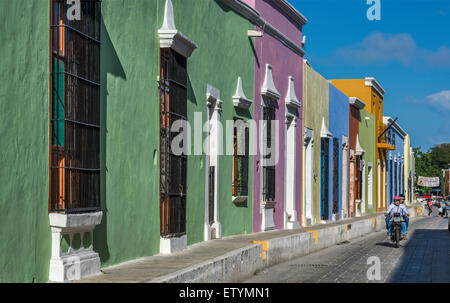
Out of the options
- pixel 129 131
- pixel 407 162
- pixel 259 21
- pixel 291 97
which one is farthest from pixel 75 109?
pixel 407 162

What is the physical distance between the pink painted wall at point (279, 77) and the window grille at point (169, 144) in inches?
252

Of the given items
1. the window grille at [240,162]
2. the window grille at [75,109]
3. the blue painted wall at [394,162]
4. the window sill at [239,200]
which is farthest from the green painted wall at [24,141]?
the blue painted wall at [394,162]

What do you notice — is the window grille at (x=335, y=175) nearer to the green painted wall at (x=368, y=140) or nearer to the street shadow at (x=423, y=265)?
the green painted wall at (x=368, y=140)

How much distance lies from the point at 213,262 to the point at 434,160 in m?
164

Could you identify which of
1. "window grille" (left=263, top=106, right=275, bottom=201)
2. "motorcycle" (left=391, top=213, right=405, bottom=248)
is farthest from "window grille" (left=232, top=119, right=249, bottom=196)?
"motorcycle" (left=391, top=213, right=405, bottom=248)

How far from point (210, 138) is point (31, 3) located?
9.07 m

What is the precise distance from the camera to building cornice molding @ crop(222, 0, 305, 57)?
18.7 meters

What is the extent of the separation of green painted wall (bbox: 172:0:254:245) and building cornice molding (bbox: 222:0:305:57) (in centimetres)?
18

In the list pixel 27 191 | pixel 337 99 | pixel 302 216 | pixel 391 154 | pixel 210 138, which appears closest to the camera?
pixel 27 191

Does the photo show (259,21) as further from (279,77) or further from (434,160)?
(434,160)

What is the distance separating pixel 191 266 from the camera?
35.9ft
